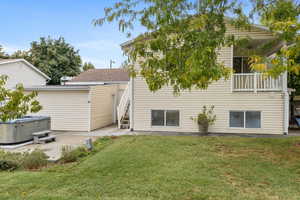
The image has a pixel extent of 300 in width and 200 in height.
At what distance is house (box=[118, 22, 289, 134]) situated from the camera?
1087 centimetres

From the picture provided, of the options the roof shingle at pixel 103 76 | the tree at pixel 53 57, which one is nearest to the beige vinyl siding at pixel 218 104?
the roof shingle at pixel 103 76

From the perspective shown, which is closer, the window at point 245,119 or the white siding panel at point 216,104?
the white siding panel at point 216,104

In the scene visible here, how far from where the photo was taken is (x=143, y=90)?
12031mm

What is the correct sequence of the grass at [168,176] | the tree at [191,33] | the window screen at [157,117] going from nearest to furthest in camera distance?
1. the grass at [168,176]
2. the tree at [191,33]
3. the window screen at [157,117]

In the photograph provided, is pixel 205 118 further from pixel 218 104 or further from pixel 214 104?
pixel 218 104

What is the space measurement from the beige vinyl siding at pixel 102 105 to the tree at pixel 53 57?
48.2ft

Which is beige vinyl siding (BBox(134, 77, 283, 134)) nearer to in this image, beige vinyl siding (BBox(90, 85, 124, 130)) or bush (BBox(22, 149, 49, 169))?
beige vinyl siding (BBox(90, 85, 124, 130))

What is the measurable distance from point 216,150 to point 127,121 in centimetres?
675

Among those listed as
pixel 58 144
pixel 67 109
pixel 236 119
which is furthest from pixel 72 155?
pixel 236 119

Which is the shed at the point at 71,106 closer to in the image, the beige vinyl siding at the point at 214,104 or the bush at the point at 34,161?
the beige vinyl siding at the point at 214,104

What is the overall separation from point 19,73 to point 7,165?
15045mm

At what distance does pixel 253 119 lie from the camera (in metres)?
11.1

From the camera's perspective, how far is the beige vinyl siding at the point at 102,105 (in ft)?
42.7

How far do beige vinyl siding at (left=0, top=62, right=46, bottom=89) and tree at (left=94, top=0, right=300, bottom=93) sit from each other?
1581cm
